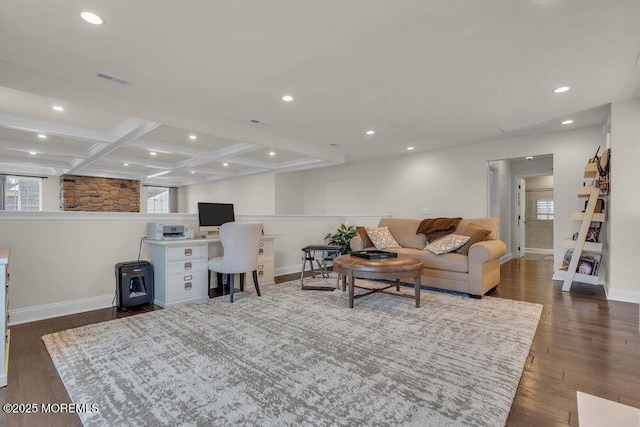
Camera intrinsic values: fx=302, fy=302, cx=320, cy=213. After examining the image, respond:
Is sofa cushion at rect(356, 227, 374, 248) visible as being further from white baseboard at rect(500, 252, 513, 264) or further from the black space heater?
white baseboard at rect(500, 252, 513, 264)

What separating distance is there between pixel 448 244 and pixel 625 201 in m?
2.07

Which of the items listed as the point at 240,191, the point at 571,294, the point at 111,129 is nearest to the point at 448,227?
the point at 571,294

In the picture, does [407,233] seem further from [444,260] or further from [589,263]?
[589,263]

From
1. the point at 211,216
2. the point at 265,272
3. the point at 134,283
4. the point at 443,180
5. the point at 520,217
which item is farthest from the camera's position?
the point at 520,217

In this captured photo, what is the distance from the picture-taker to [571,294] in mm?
3984

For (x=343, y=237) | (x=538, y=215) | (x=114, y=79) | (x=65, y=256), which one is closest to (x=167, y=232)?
(x=65, y=256)

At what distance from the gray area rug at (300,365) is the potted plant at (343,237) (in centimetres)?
296

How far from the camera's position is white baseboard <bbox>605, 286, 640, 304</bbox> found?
3.56m

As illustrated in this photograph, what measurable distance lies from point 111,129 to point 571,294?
7093mm

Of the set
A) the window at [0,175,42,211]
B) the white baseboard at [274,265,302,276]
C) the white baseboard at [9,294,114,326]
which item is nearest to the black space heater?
the white baseboard at [9,294,114,326]

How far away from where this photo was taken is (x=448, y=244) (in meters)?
4.08

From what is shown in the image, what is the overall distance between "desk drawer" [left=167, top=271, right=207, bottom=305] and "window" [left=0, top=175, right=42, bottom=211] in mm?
7839

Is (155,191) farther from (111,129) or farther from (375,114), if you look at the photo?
(375,114)

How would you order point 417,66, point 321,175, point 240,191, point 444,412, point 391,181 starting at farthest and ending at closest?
1. point 240,191
2. point 321,175
3. point 391,181
4. point 417,66
5. point 444,412
